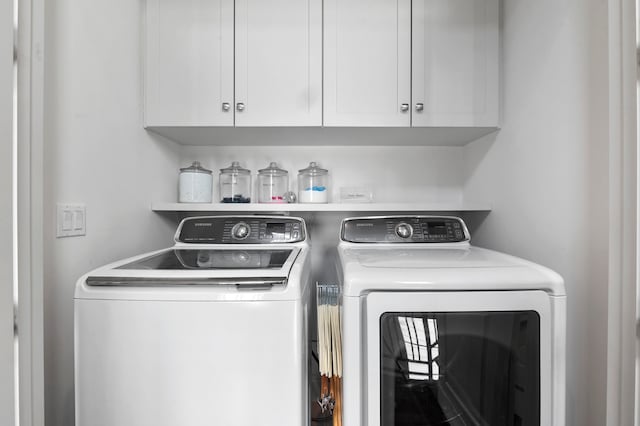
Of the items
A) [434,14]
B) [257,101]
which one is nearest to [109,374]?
[257,101]

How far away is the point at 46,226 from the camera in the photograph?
100 cm

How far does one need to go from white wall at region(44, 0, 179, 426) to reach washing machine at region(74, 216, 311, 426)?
0.86 feet

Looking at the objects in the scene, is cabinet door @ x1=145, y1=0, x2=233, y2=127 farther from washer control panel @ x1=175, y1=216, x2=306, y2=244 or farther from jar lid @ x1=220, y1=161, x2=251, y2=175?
washer control panel @ x1=175, y1=216, x2=306, y2=244

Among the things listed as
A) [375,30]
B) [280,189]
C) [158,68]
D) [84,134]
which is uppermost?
[375,30]

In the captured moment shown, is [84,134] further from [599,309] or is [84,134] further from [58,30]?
[599,309]

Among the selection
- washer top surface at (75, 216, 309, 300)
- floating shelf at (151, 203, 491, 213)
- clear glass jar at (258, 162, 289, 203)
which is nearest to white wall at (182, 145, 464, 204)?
clear glass jar at (258, 162, 289, 203)

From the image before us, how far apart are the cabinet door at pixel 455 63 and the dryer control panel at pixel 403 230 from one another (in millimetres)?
491

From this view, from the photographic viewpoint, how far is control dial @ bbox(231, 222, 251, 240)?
1.55 m

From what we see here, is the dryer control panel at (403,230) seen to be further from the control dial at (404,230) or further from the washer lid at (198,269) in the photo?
the washer lid at (198,269)

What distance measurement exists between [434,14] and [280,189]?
122 cm

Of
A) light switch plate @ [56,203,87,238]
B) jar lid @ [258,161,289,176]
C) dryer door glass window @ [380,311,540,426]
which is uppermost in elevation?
jar lid @ [258,161,289,176]

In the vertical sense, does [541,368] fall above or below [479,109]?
below

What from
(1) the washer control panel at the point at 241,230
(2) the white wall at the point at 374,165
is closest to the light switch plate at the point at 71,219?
(1) the washer control panel at the point at 241,230

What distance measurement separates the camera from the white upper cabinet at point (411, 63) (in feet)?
5.00
